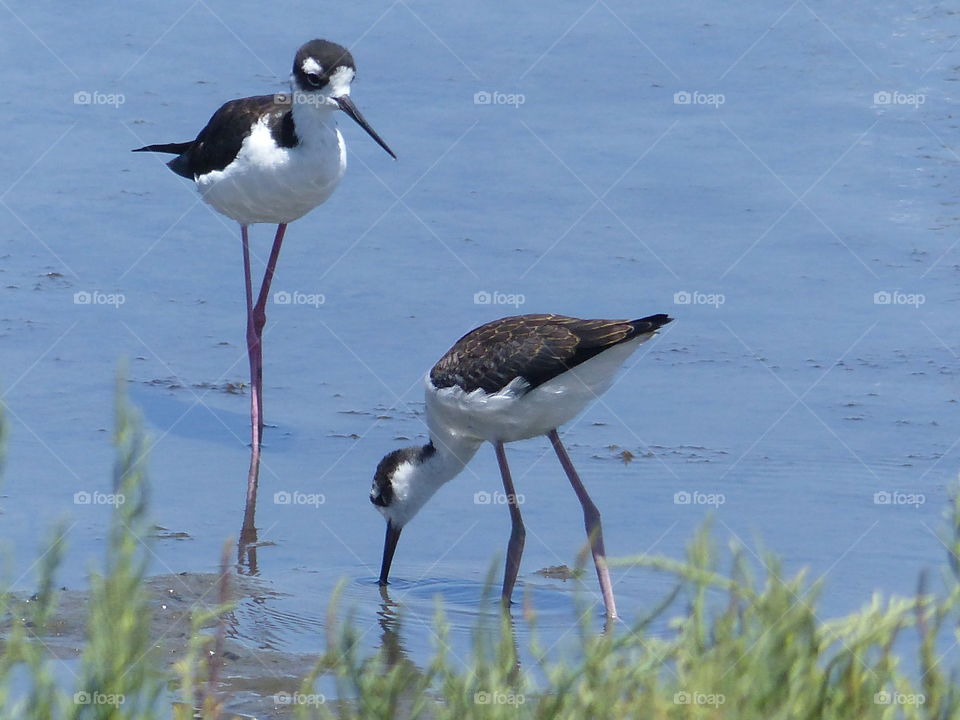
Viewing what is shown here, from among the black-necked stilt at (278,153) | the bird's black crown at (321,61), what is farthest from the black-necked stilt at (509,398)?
the bird's black crown at (321,61)

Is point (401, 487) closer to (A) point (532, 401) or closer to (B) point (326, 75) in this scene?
(A) point (532, 401)

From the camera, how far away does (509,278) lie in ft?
30.7

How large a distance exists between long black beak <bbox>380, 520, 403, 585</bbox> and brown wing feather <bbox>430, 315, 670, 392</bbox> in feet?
2.09

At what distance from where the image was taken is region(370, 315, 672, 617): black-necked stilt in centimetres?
639

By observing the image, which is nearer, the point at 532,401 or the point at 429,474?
the point at 532,401

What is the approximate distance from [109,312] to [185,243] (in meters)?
1.13

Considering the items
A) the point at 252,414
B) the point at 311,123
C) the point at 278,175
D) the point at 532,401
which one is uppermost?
the point at 311,123

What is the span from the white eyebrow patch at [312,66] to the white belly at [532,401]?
2.15 meters

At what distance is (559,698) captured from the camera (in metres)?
3.04

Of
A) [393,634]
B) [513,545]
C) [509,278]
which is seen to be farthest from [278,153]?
[393,634]

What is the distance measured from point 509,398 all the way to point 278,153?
8.29ft

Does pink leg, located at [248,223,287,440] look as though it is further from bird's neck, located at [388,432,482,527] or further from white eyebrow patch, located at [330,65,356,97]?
bird's neck, located at [388,432,482,527]

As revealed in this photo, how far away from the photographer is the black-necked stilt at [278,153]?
820cm

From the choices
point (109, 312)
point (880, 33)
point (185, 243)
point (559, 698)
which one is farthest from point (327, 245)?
point (559, 698)
